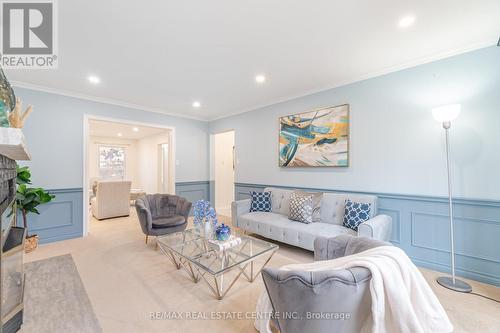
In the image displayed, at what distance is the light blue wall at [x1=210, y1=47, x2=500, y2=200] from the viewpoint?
88.1 inches

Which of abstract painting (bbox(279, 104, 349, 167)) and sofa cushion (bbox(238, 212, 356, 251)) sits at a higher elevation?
abstract painting (bbox(279, 104, 349, 167))

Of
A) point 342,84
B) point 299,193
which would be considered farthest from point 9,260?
point 342,84

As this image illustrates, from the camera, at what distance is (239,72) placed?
2.94 m

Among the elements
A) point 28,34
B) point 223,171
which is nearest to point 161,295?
point 28,34

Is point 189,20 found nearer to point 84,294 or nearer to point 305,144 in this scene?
point 305,144

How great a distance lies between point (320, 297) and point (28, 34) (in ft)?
11.1

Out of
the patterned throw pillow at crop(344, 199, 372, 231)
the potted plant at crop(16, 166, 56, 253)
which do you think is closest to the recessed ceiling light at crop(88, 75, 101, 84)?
the potted plant at crop(16, 166, 56, 253)

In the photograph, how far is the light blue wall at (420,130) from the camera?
2238 millimetres

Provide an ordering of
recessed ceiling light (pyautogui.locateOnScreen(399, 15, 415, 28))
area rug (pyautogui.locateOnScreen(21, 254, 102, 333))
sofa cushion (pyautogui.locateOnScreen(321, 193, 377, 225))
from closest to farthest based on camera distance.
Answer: area rug (pyautogui.locateOnScreen(21, 254, 102, 333))
recessed ceiling light (pyautogui.locateOnScreen(399, 15, 415, 28))
sofa cushion (pyautogui.locateOnScreen(321, 193, 377, 225))

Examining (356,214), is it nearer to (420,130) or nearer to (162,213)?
(420,130)

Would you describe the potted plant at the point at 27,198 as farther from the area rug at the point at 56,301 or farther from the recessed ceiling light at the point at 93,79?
the recessed ceiling light at the point at 93,79

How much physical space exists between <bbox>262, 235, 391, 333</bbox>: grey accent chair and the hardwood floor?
0.77m

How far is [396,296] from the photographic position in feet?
3.51

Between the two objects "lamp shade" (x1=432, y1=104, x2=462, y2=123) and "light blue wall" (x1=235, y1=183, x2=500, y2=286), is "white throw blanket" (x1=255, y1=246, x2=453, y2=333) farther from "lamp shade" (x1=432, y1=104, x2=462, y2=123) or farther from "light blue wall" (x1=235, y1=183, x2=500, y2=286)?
"lamp shade" (x1=432, y1=104, x2=462, y2=123)
